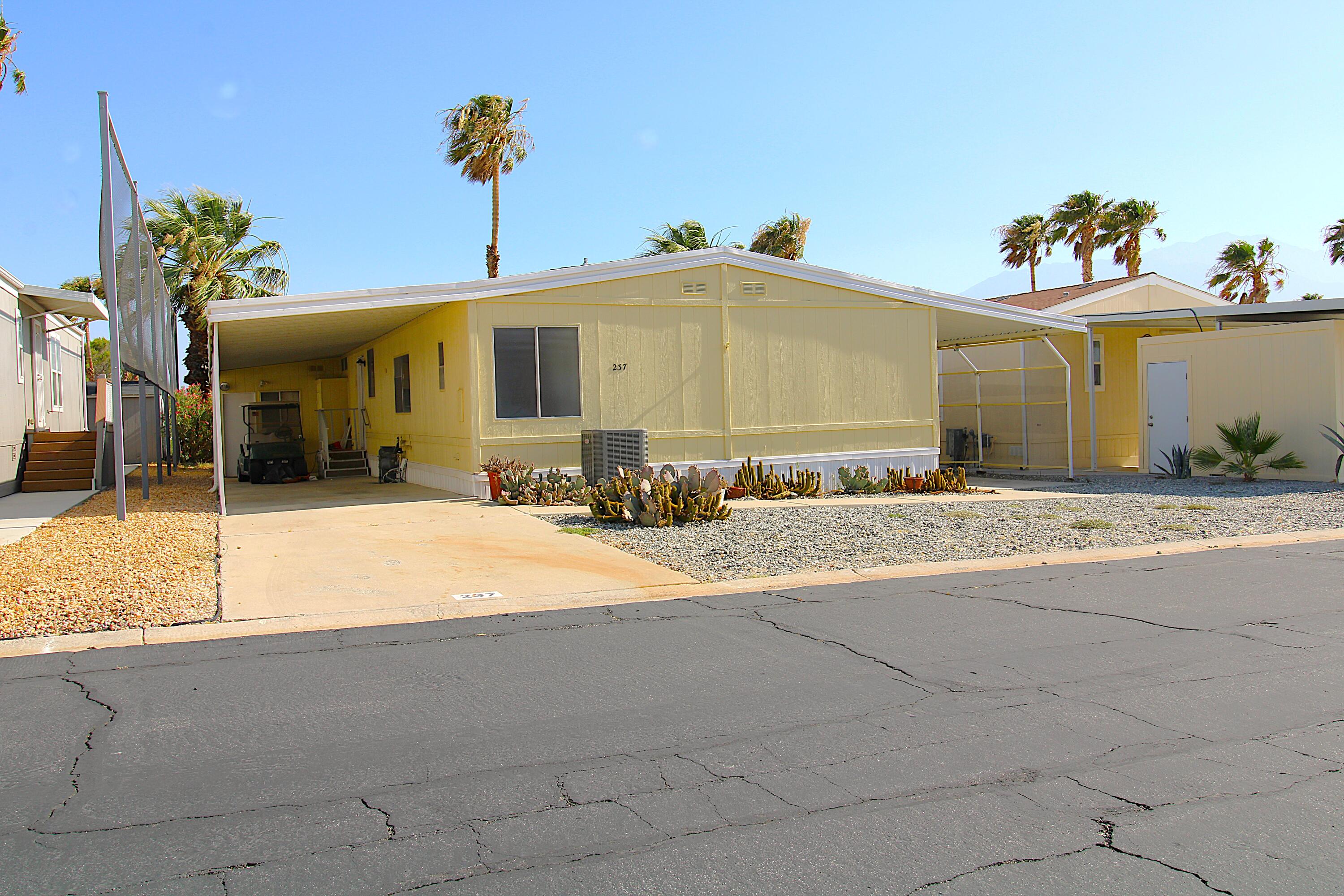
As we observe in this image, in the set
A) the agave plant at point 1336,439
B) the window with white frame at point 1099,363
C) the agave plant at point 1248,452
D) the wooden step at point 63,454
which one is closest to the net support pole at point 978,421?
the window with white frame at point 1099,363

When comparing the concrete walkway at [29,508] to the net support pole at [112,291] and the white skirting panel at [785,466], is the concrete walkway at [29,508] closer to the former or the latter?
the net support pole at [112,291]

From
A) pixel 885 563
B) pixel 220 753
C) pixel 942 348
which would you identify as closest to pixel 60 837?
pixel 220 753

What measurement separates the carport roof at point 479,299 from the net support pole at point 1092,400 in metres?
0.93

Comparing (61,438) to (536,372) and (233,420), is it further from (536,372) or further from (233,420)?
(536,372)

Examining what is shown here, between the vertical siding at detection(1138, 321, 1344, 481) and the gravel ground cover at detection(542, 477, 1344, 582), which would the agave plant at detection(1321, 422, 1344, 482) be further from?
the gravel ground cover at detection(542, 477, 1344, 582)

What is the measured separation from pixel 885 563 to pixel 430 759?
6.09 meters

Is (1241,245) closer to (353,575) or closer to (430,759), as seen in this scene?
(353,575)

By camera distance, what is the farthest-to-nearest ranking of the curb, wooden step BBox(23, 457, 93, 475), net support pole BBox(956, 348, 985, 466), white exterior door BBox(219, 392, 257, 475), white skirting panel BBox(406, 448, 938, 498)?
white exterior door BBox(219, 392, 257, 475) < net support pole BBox(956, 348, 985, 466) < wooden step BBox(23, 457, 93, 475) < white skirting panel BBox(406, 448, 938, 498) < the curb

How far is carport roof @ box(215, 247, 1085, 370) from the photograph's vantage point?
46.8 feet

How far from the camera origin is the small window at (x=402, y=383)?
1916cm

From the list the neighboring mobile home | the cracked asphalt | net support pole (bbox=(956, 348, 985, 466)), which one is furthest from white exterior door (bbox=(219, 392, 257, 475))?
the cracked asphalt

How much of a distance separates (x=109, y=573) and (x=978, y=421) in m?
18.5

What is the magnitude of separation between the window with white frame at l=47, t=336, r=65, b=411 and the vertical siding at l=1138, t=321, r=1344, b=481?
952 inches

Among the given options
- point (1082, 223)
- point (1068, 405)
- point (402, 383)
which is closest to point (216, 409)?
point (402, 383)
